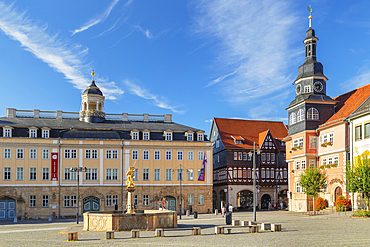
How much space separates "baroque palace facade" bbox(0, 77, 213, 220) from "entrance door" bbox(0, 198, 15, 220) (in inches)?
4.0

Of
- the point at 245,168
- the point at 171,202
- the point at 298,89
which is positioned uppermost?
the point at 298,89

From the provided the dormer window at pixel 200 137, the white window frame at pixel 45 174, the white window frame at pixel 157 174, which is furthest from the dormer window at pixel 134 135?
the white window frame at pixel 45 174

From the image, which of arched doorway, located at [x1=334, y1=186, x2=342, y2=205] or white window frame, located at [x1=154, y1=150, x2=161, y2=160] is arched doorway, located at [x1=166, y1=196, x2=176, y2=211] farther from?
arched doorway, located at [x1=334, y1=186, x2=342, y2=205]

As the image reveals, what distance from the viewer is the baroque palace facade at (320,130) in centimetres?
4606

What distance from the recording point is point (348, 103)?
5062cm

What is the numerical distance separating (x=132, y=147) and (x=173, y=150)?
564 centimetres

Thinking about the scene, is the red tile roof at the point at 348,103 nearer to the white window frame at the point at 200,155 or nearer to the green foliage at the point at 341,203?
the green foliage at the point at 341,203

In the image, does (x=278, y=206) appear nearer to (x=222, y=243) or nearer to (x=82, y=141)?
(x=82, y=141)

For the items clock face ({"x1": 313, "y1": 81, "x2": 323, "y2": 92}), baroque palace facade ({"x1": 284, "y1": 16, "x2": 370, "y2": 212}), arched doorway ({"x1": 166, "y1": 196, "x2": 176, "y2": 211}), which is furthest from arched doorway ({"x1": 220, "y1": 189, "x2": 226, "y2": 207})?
clock face ({"x1": 313, "y1": 81, "x2": 323, "y2": 92})

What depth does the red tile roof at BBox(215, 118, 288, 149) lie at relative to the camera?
2773 inches

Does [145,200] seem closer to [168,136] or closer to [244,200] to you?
[168,136]

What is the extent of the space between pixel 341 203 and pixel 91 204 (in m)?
30.5

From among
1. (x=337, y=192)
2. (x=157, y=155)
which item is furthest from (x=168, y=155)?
(x=337, y=192)

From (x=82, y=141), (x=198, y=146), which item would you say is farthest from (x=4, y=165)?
(x=198, y=146)
